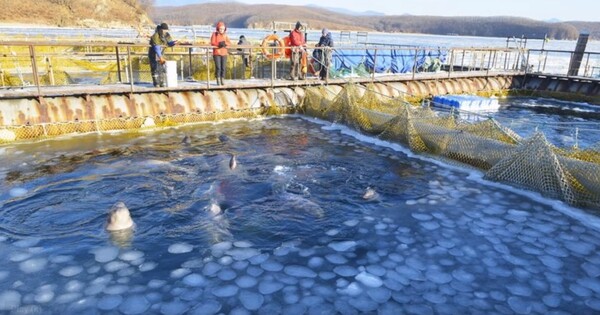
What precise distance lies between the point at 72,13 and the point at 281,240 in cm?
11735

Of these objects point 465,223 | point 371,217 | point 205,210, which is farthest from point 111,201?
point 465,223

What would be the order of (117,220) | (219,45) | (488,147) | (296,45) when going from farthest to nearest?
1. (296,45)
2. (219,45)
3. (488,147)
4. (117,220)

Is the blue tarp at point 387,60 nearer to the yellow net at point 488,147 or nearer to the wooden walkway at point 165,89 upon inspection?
the wooden walkway at point 165,89

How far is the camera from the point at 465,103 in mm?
16109

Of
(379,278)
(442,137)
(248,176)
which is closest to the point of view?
(379,278)

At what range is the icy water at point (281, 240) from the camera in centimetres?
437

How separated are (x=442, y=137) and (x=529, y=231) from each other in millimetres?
3470

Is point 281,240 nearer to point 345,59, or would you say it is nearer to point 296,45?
point 296,45

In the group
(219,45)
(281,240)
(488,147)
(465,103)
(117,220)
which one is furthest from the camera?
(465,103)

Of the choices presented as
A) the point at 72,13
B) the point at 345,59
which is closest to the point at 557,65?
the point at 345,59

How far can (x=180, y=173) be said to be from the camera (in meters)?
7.89

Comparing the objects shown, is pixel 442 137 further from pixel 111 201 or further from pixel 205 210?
pixel 111 201

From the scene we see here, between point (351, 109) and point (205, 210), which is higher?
point (351, 109)

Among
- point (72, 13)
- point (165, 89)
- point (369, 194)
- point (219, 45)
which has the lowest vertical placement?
point (369, 194)
